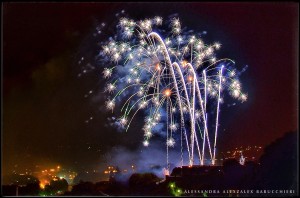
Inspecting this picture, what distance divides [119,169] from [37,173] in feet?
18.9

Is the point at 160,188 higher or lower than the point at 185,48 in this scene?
lower

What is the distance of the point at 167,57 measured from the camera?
16.8m

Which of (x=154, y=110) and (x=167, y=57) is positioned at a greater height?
(x=167, y=57)

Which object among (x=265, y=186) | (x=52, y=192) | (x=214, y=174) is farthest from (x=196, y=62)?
(x=52, y=192)

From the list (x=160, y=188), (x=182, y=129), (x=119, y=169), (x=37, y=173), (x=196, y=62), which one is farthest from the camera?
(x=37, y=173)

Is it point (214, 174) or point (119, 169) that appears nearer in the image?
point (214, 174)

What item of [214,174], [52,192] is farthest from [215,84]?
[52,192]

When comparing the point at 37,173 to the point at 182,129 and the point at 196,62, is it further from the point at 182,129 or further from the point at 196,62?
the point at 196,62

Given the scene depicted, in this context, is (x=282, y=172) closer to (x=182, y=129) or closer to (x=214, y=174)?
(x=214, y=174)

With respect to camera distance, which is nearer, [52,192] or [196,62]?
[196,62]

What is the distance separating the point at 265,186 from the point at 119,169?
1050 cm

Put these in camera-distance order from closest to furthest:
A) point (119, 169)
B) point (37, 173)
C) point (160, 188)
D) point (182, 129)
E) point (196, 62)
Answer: point (160, 188), point (196, 62), point (182, 129), point (119, 169), point (37, 173)

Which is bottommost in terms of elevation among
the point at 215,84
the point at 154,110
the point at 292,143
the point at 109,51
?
the point at 292,143

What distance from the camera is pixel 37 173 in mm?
27109
